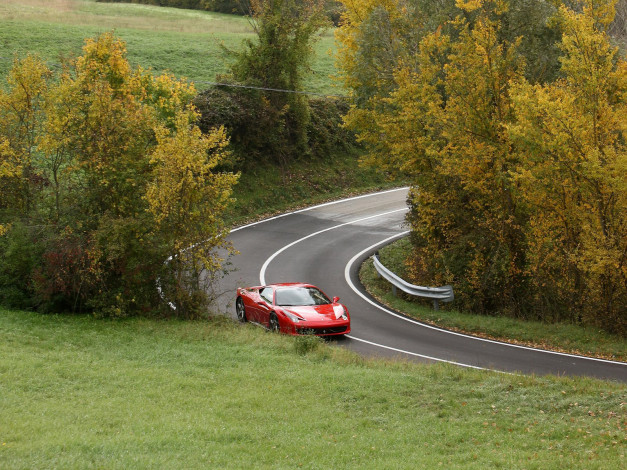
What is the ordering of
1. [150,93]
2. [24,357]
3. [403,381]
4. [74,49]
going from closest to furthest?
[403,381] < [24,357] < [150,93] < [74,49]

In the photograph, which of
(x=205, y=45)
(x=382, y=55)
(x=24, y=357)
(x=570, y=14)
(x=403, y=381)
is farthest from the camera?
(x=205, y=45)

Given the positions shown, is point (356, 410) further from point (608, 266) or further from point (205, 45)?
point (205, 45)

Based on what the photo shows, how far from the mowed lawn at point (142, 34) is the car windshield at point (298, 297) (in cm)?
2217

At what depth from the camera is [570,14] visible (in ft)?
63.4

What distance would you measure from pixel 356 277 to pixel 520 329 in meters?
8.23

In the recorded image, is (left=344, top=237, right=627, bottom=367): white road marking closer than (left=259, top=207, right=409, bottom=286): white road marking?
Yes

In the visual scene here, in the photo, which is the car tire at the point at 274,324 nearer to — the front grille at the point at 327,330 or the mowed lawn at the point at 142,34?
the front grille at the point at 327,330

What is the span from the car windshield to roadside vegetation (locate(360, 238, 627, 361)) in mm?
3894

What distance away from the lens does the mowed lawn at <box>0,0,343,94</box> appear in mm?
46625

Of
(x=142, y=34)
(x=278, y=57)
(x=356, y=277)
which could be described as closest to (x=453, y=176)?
(x=356, y=277)

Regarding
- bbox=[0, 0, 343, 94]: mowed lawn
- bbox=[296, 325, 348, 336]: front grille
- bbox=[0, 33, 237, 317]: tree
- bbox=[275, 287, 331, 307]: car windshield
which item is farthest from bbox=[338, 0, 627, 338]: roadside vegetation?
bbox=[0, 0, 343, 94]: mowed lawn

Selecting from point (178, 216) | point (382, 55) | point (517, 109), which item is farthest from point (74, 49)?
point (517, 109)

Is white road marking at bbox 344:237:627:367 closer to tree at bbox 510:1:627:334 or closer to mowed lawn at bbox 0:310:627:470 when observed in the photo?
tree at bbox 510:1:627:334

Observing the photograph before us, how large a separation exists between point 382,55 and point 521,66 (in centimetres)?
893
